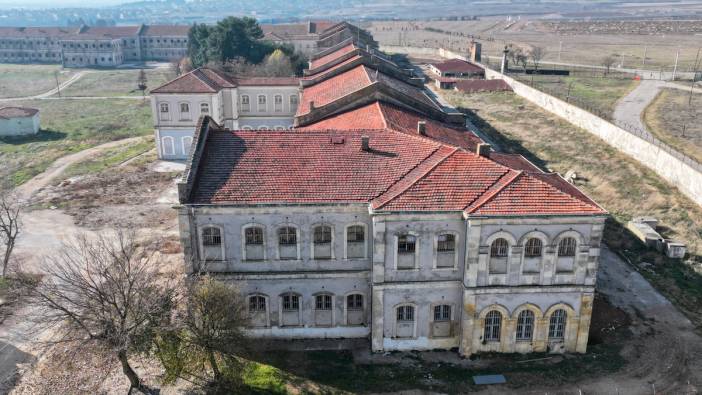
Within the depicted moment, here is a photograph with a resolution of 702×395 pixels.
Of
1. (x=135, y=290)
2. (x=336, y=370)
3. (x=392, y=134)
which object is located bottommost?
(x=336, y=370)

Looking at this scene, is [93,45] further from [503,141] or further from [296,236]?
[296,236]

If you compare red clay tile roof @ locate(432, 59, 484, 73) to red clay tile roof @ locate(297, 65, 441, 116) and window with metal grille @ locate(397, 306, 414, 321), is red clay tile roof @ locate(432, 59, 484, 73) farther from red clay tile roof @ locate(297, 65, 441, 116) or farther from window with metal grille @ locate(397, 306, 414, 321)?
window with metal grille @ locate(397, 306, 414, 321)

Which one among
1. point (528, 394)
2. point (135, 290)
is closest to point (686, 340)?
point (528, 394)

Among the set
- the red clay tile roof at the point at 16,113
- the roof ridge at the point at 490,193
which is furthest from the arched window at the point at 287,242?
the red clay tile roof at the point at 16,113

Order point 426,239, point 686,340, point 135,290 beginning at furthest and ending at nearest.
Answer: point 686,340
point 426,239
point 135,290

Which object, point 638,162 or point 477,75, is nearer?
point 638,162

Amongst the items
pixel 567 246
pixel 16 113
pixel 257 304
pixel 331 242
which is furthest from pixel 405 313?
pixel 16 113

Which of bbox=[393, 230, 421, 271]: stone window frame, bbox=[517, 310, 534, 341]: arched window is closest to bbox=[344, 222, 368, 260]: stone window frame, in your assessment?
bbox=[393, 230, 421, 271]: stone window frame

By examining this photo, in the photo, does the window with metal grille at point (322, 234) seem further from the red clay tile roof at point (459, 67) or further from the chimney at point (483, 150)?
the red clay tile roof at point (459, 67)

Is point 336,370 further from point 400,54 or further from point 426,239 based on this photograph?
point 400,54
